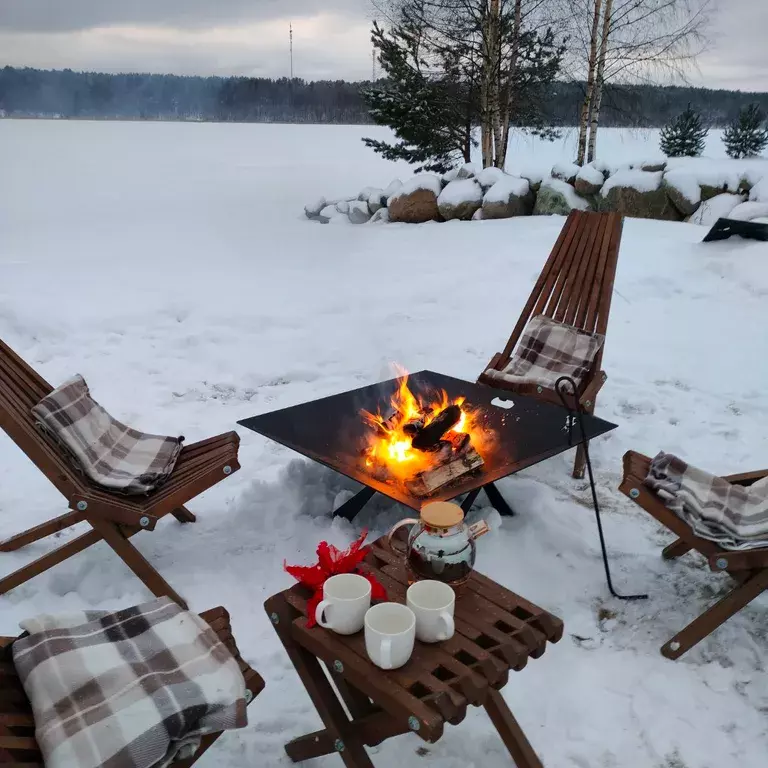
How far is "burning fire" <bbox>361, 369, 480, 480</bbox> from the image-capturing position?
8.60 ft

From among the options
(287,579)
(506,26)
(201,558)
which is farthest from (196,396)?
(506,26)

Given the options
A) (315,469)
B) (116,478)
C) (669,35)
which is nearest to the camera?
(116,478)

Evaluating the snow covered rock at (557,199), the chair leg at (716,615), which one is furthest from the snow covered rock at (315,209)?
the chair leg at (716,615)

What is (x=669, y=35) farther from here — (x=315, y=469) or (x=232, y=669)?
(x=232, y=669)

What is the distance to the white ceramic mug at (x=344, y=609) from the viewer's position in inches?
61.2

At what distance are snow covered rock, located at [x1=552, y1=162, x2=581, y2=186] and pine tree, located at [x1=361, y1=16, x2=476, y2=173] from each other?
317cm

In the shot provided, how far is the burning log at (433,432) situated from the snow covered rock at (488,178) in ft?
22.7

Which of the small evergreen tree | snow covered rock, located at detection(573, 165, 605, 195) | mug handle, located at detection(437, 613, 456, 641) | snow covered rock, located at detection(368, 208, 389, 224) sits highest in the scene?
the small evergreen tree

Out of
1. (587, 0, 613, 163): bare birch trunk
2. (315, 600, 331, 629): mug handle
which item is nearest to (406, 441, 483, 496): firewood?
(315, 600, 331, 629): mug handle

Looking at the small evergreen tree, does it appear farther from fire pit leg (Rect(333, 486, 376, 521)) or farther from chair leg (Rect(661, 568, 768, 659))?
chair leg (Rect(661, 568, 768, 659))

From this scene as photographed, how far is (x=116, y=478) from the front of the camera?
2537mm

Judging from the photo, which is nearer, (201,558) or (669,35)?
(201,558)

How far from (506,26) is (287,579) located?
10676 millimetres

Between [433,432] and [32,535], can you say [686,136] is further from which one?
[32,535]
